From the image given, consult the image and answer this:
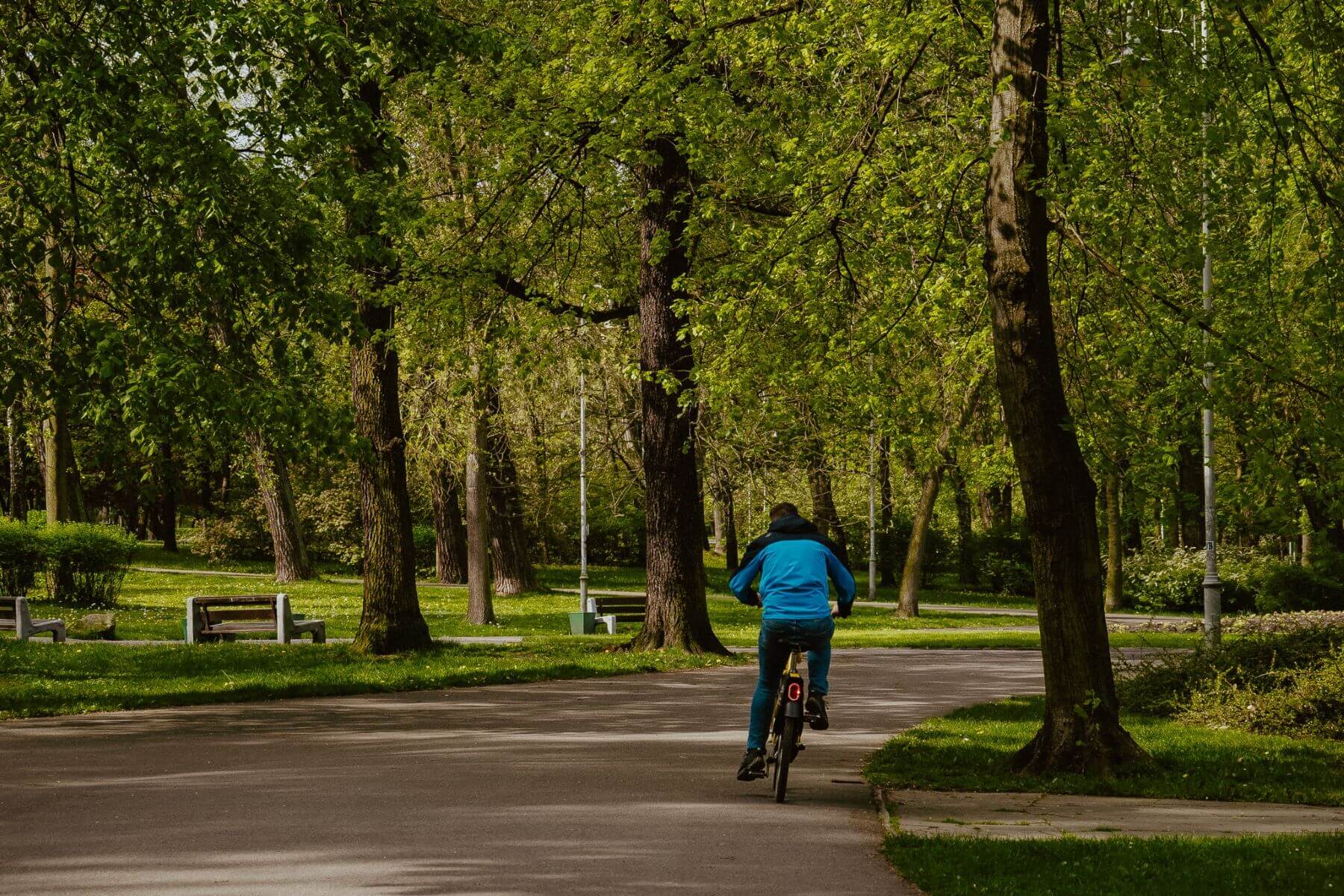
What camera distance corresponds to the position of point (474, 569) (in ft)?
88.5

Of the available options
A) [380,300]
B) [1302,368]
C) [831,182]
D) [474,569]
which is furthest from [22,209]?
[474,569]

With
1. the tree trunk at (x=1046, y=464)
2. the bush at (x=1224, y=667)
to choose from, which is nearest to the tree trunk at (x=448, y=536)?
the bush at (x=1224, y=667)

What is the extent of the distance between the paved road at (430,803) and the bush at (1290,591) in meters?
23.6

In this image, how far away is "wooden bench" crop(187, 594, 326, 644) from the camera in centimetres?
2186

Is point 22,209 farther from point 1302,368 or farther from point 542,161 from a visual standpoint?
point 1302,368

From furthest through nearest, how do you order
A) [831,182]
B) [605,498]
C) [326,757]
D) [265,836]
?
[605,498], [831,182], [326,757], [265,836]

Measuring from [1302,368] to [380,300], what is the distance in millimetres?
10861

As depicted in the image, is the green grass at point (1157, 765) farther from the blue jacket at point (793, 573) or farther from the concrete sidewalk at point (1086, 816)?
the blue jacket at point (793, 573)

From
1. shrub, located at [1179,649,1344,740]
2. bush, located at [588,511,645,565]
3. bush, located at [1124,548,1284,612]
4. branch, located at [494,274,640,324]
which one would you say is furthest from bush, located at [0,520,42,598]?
A: bush, located at [588,511,645,565]

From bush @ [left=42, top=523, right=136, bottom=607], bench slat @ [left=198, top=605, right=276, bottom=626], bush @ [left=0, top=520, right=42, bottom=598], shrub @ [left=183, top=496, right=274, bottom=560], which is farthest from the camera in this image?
shrub @ [left=183, top=496, right=274, bottom=560]

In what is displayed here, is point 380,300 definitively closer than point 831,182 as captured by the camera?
No

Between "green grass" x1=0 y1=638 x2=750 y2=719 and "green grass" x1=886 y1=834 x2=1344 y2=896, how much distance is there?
378 inches

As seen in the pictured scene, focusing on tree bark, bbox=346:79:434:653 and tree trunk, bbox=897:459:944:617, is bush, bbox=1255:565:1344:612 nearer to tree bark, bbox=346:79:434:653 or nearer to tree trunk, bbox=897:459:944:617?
tree trunk, bbox=897:459:944:617

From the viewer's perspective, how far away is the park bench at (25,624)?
2061 centimetres
